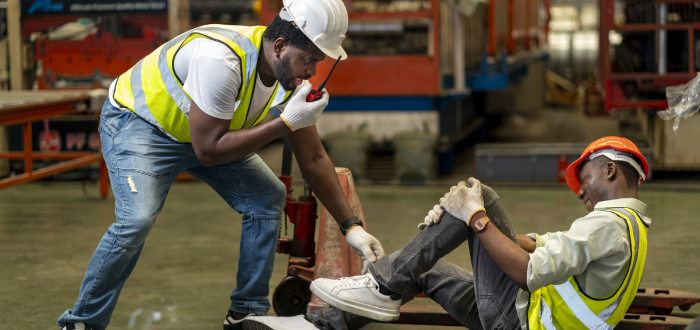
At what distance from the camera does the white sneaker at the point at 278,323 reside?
9.33 feet

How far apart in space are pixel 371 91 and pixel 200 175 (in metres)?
4.86

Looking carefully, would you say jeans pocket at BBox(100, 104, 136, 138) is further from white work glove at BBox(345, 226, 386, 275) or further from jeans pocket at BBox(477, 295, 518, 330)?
jeans pocket at BBox(477, 295, 518, 330)

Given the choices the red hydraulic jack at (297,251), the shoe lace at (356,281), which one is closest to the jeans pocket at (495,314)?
the shoe lace at (356,281)

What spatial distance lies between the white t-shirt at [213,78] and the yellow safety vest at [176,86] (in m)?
0.05

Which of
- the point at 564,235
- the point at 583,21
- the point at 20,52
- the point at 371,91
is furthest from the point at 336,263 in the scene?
the point at 583,21

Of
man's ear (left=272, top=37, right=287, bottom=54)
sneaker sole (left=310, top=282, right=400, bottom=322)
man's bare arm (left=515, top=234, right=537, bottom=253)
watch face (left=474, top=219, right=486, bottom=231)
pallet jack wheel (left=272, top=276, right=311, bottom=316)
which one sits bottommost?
pallet jack wheel (left=272, top=276, right=311, bottom=316)

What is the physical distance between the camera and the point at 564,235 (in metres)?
2.11

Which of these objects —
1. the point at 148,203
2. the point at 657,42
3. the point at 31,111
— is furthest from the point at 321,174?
the point at 657,42

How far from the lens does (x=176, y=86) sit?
2674mm

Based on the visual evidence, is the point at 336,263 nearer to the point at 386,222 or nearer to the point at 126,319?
the point at 126,319

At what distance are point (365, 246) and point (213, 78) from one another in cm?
91

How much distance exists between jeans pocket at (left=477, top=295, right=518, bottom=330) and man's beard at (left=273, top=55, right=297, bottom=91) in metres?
1.09

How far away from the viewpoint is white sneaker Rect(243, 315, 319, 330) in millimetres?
2844

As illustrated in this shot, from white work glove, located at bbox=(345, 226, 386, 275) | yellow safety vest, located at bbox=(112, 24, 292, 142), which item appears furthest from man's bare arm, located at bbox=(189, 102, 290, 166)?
white work glove, located at bbox=(345, 226, 386, 275)
